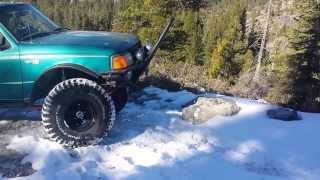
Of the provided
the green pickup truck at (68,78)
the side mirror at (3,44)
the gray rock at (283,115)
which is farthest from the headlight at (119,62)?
the gray rock at (283,115)

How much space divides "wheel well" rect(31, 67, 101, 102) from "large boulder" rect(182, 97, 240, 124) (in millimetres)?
1841

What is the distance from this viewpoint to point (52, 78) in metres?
6.53

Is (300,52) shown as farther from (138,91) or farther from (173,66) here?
(138,91)

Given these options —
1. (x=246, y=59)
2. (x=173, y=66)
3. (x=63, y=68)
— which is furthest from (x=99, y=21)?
(x=63, y=68)

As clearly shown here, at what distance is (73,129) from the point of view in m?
6.35

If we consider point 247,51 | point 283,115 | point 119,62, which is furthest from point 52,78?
point 247,51

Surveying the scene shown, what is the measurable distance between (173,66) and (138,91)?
4.86 metres

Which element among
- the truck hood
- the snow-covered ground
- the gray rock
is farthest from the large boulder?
the truck hood

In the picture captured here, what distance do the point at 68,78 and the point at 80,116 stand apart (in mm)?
582

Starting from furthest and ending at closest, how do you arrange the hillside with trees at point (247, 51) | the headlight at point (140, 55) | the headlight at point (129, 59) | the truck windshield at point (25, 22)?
the hillside with trees at point (247, 51)
the headlight at point (140, 55)
the truck windshield at point (25, 22)
the headlight at point (129, 59)

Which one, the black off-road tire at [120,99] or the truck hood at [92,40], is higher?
the truck hood at [92,40]

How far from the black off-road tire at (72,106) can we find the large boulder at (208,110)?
1.69 metres

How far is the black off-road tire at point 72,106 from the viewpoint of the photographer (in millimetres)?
6223

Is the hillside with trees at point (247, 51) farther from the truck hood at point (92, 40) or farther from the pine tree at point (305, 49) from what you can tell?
the truck hood at point (92, 40)
